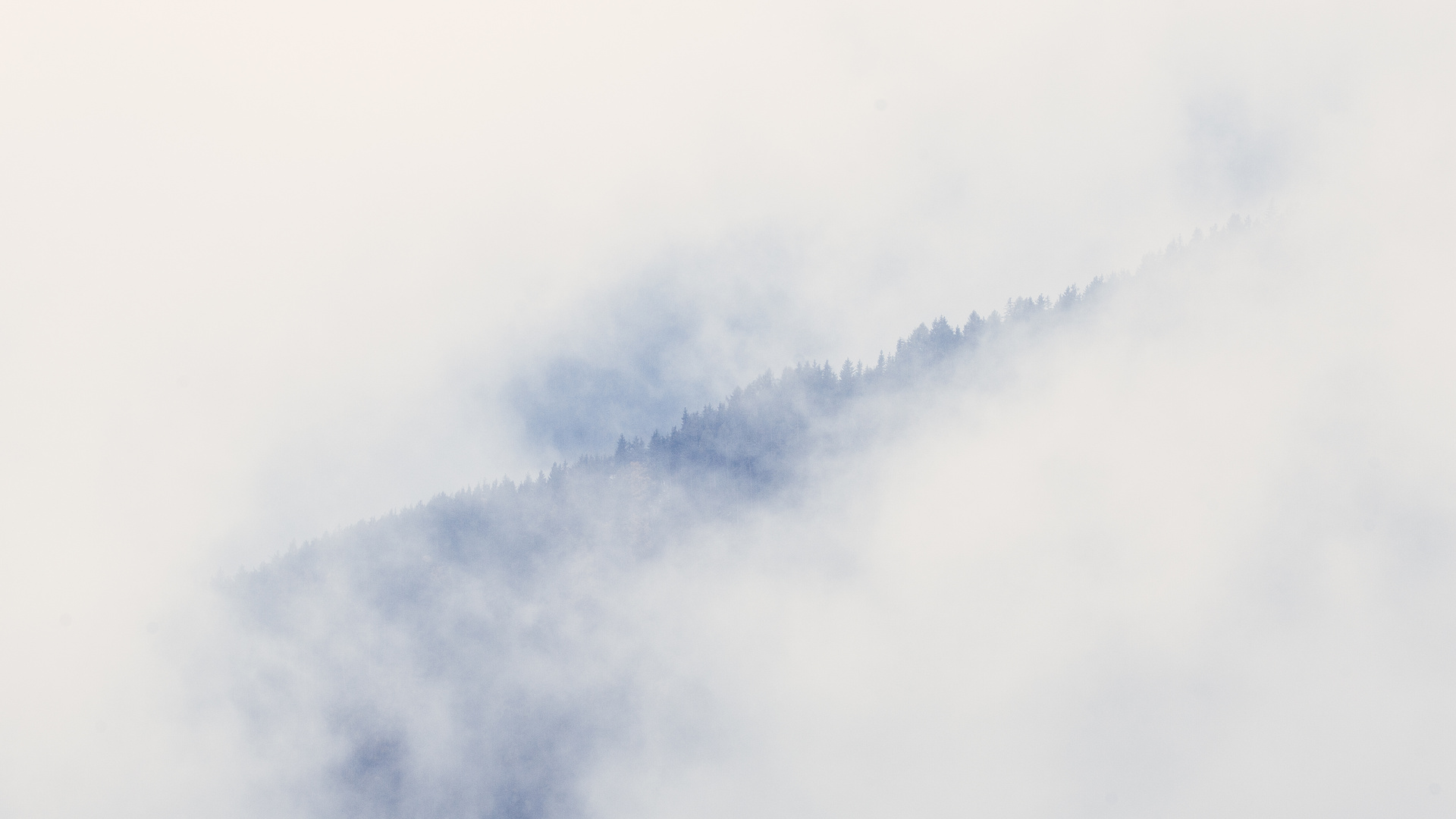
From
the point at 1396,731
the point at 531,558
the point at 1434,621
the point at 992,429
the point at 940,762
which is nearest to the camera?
the point at 1396,731

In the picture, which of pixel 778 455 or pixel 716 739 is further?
pixel 778 455

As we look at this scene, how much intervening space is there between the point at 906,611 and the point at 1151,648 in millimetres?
30186

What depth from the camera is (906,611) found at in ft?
593

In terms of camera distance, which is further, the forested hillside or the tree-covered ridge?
the tree-covered ridge

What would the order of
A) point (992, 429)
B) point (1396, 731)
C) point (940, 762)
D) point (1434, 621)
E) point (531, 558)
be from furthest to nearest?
point (992, 429)
point (531, 558)
point (940, 762)
point (1434, 621)
point (1396, 731)

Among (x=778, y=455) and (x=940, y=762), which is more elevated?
(x=778, y=455)

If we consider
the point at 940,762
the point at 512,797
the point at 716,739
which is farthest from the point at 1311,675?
the point at 512,797

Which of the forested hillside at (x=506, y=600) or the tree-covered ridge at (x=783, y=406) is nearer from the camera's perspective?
the forested hillside at (x=506, y=600)

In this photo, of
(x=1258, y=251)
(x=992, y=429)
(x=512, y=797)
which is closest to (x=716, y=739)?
(x=512, y=797)

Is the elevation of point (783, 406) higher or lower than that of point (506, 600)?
higher

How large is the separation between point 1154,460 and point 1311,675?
1750 inches

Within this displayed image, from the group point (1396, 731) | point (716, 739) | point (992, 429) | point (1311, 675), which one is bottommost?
point (1396, 731)

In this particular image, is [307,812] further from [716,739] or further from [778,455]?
[778,455]

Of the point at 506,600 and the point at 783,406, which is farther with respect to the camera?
the point at 783,406
